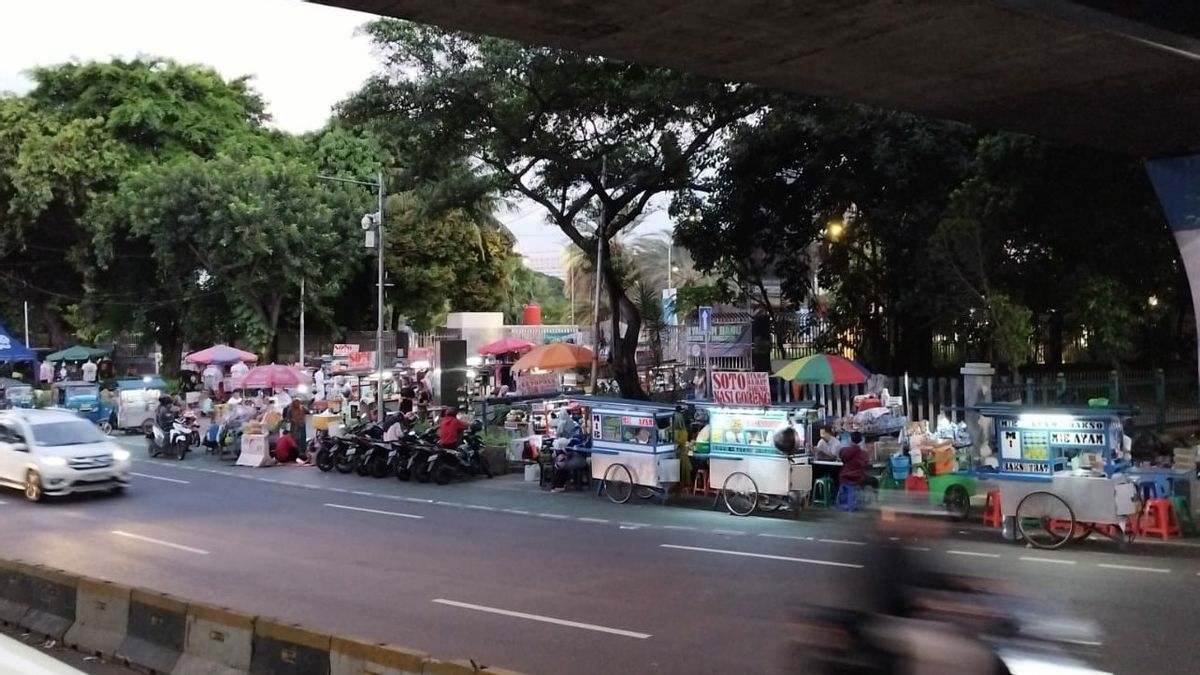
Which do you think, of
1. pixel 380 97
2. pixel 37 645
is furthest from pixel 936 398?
pixel 37 645

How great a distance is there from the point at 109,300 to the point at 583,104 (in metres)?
29.5

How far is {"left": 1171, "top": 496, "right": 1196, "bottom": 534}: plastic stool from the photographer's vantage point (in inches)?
534

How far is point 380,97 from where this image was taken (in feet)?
85.4

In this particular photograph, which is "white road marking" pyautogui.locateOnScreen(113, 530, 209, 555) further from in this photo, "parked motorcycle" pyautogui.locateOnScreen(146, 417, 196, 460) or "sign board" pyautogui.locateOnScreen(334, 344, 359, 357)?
"sign board" pyautogui.locateOnScreen(334, 344, 359, 357)

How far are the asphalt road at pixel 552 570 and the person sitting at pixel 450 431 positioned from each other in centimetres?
277

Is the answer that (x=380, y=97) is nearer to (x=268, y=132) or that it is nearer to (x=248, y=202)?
(x=248, y=202)

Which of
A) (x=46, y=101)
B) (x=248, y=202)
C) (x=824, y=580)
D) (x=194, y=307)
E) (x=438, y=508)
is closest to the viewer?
(x=824, y=580)

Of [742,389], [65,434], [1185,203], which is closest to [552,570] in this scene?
[742,389]

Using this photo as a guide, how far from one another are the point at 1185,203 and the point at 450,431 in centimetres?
1484

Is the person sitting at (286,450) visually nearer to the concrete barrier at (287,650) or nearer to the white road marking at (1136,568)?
the white road marking at (1136,568)

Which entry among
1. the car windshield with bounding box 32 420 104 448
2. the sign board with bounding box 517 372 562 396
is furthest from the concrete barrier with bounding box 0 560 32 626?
the sign board with bounding box 517 372 562 396

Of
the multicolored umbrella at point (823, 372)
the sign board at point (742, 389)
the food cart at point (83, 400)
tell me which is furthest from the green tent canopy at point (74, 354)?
the sign board at point (742, 389)

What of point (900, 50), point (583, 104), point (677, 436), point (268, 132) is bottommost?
point (677, 436)

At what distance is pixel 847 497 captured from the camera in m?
16.1
